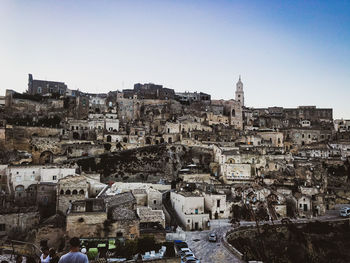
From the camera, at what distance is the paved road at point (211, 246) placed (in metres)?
18.3

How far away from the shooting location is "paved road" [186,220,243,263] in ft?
60.1

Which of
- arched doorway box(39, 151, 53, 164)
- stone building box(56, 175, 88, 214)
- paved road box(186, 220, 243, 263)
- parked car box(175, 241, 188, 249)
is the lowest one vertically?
paved road box(186, 220, 243, 263)

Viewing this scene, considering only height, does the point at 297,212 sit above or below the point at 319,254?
above

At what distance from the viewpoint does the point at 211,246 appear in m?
20.4

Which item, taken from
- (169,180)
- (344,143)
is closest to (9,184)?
(169,180)

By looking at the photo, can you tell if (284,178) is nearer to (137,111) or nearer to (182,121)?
(182,121)

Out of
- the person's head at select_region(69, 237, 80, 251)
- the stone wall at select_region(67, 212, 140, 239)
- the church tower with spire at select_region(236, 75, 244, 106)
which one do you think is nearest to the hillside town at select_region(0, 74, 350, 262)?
the stone wall at select_region(67, 212, 140, 239)

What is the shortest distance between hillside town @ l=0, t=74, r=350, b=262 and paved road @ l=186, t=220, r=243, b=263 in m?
0.16

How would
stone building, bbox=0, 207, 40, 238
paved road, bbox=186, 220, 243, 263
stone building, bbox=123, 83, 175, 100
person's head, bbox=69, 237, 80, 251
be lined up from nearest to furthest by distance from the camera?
person's head, bbox=69, 237, 80, 251, paved road, bbox=186, 220, 243, 263, stone building, bbox=0, 207, 40, 238, stone building, bbox=123, 83, 175, 100

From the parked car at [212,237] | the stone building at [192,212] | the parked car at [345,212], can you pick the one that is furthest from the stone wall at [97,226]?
the parked car at [345,212]

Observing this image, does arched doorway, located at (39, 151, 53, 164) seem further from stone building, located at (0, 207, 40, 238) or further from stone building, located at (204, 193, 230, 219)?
stone building, located at (204, 193, 230, 219)

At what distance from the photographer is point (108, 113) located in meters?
54.1

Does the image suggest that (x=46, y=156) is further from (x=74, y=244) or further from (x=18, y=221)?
(x=74, y=244)

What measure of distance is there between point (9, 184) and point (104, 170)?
1153cm
